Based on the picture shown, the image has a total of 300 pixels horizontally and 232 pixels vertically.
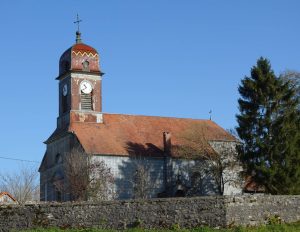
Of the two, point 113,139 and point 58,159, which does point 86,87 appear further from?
point 58,159

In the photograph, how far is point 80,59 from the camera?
54906 mm

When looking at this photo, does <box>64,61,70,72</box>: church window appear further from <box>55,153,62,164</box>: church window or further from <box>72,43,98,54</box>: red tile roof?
<box>55,153,62,164</box>: church window

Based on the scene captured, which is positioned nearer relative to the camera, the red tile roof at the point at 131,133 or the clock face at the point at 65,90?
the red tile roof at the point at 131,133

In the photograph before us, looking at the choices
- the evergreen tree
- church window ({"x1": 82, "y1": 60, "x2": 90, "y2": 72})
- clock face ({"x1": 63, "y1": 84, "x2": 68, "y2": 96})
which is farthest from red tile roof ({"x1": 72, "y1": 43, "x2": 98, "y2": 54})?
the evergreen tree

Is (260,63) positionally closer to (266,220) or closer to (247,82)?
(247,82)

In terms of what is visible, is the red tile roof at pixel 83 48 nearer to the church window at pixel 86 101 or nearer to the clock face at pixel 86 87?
the clock face at pixel 86 87

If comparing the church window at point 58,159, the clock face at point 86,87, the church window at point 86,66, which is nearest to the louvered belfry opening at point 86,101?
the clock face at point 86,87

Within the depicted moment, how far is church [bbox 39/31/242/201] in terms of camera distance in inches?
2004

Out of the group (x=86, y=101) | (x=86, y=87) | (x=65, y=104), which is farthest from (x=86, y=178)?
(x=65, y=104)

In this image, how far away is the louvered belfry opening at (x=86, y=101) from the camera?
5506cm

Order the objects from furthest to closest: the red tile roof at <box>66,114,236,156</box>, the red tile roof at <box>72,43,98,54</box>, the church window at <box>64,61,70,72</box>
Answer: the church window at <box>64,61,70,72</box> < the red tile roof at <box>72,43,98,54</box> < the red tile roof at <box>66,114,236,156</box>

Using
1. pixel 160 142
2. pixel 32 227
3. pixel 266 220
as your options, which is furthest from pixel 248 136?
pixel 32 227

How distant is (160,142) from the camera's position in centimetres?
5416

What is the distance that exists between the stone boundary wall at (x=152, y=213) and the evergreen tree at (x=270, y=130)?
1374 cm
